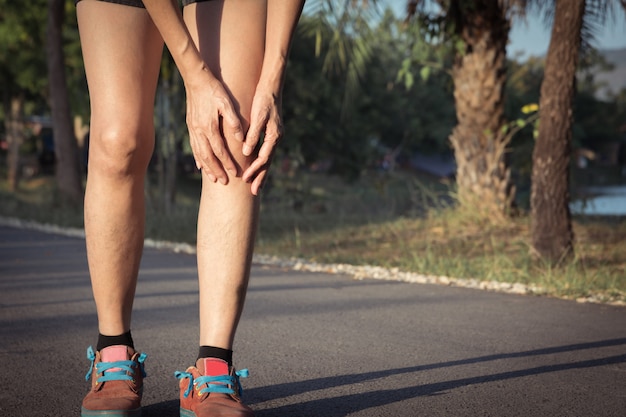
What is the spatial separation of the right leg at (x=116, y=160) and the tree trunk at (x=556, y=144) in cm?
484

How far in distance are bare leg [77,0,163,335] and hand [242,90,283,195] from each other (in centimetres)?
40

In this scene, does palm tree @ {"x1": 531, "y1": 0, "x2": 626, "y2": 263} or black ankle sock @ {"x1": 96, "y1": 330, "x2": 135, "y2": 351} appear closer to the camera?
black ankle sock @ {"x1": 96, "y1": 330, "x2": 135, "y2": 351}

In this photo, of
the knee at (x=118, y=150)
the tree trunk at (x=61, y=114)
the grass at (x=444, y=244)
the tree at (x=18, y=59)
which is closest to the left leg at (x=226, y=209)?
the knee at (x=118, y=150)

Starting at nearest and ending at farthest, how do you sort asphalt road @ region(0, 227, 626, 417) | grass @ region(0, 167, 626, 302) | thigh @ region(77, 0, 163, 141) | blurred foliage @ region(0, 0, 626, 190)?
thigh @ region(77, 0, 163, 141), asphalt road @ region(0, 227, 626, 417), grass @ region(0, 167, 626, 302), blurred foliage @ region(0, 0, 626, 190)

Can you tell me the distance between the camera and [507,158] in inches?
393

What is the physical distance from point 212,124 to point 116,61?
0.40 m

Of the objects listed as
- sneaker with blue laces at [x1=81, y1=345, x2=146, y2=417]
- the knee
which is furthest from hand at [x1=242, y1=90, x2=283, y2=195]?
sneaker with blue laces at [x1=81, y1=345, x2=146, y2=417]

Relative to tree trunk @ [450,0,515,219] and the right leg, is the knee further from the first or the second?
tree trunk @ [450,0,515,219]

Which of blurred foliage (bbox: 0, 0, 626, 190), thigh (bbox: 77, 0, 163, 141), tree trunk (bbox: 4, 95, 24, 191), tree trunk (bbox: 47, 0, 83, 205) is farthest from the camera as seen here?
tree trunk (bbox: 4, 95, 24, 191)

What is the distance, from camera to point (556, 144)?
6.73m

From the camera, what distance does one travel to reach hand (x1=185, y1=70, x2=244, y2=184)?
2.21 metres

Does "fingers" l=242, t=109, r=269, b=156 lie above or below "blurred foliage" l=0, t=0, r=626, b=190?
below

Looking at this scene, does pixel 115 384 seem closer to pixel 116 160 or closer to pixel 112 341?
pixel 112 341

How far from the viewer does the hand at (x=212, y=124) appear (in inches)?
86.8
